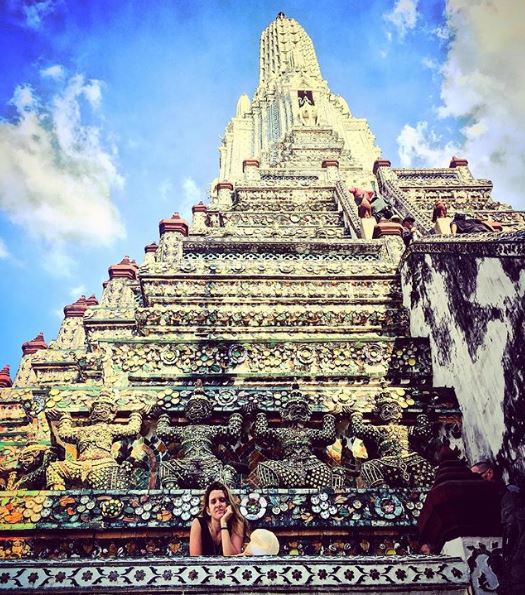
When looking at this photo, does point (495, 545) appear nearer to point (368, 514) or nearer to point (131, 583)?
point (368, 514)

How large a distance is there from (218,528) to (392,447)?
7.05ft

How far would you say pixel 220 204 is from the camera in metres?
16.0

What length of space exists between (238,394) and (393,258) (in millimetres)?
5277

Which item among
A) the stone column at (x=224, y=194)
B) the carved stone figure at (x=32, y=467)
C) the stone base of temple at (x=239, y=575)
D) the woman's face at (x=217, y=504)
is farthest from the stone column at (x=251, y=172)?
the stone base of temple at (x=239, y=575)

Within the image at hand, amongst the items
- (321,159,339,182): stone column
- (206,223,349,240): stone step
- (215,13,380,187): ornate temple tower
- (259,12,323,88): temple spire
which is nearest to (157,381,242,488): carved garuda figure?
(206,223,349,240): stone step

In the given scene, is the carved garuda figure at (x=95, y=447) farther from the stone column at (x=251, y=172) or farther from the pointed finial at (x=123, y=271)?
the stone column at (x=251, y=172)

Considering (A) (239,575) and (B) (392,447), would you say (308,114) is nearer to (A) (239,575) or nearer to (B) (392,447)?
(B) (392,447)

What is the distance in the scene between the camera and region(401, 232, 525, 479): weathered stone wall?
14.7ft

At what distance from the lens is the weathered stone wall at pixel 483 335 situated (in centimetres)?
447

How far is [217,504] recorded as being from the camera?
3.99 m

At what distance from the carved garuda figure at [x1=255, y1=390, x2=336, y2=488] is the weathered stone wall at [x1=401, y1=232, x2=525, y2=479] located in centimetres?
130

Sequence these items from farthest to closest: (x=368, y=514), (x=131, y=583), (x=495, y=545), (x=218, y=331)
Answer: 1. (x=218, y=331)
2. (x=368, y=514)
3. (x=495, y=545)
4. (x=131, y=583)

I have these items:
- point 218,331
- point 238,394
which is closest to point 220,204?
point 218,331

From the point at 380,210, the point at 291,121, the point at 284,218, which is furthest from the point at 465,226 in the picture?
the point at 291,121
